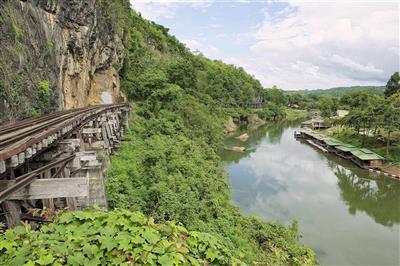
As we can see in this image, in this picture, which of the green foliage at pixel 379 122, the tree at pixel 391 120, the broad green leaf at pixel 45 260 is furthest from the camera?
the green foliage at pixel 379 122

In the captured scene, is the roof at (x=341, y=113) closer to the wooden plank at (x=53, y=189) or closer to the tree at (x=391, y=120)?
the tree at (x=391, y=120)

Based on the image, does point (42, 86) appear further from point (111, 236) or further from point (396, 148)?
point (396, 148)

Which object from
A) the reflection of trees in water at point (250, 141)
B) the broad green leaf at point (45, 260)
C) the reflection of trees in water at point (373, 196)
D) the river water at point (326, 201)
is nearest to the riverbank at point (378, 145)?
the river water at point (326, 201)

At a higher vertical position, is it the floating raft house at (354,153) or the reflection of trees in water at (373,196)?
the floating raft house at (354,153)

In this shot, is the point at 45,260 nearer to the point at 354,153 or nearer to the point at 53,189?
the point at 53,189

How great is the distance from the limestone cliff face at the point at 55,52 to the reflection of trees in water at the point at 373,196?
2133 cm

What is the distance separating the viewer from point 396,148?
118 feet

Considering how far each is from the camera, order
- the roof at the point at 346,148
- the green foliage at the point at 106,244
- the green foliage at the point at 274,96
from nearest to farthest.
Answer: the green foliage at the point at 106,244 → the roof at the point at 346,148 → the green foliage at the point at 274,96

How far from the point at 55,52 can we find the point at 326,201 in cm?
2119

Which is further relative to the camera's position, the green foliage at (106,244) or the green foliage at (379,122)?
the green foliage at (379,122)

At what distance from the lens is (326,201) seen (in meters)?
24.7

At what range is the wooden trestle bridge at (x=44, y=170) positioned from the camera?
5.02 m

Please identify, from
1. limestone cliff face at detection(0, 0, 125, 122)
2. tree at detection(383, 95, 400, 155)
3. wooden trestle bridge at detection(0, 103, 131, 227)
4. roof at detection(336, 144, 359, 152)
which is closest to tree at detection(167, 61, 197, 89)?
limestone cliff face at detection(0, 0, 125, 122)

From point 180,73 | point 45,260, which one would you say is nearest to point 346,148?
point 180,73
